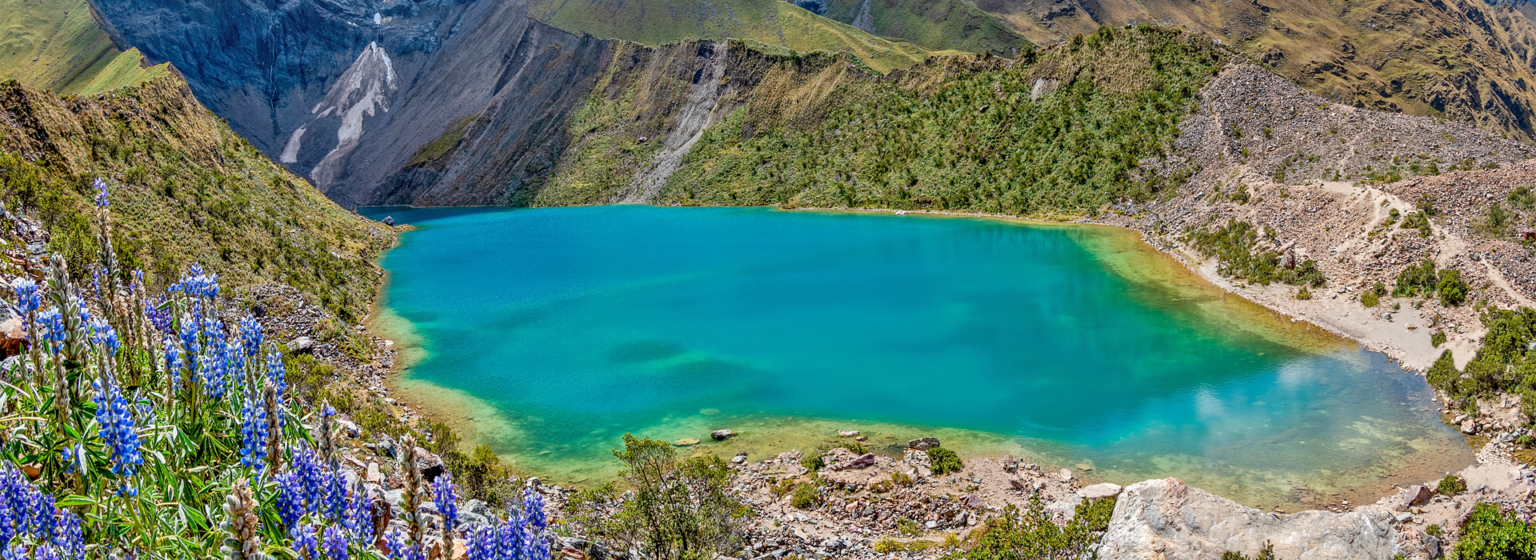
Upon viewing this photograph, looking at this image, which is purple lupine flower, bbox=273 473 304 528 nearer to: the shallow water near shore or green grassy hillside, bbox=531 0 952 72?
the shallow water near shore

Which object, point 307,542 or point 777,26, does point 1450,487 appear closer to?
point 307,542

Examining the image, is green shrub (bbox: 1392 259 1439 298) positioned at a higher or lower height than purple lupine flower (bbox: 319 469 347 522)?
lower

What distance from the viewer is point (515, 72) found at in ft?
393

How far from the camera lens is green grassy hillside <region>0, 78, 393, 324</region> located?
2128 centimetres

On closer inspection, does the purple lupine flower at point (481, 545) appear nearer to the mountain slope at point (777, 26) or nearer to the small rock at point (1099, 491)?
the small rock at point (1099, 491)

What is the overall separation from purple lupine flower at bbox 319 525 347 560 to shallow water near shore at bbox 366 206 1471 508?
1475cm

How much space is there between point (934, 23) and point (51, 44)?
15040 centimetres

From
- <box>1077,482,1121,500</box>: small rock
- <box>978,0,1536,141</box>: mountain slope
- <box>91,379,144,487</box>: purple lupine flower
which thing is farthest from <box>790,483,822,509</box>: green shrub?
<box>978,0,1536,141</box>: mountain slope

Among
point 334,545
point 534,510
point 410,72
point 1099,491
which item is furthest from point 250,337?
point 410,72

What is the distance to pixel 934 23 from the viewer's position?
171000 millimetres

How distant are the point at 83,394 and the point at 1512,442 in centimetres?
2531

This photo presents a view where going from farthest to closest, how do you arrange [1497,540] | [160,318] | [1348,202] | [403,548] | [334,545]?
[1348,202] → [1497,540] → [160,318] → [403,548] → [334,545]

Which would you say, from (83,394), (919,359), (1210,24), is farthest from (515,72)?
(1210,24)

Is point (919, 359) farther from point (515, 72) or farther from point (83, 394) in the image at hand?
point (515, 72)
